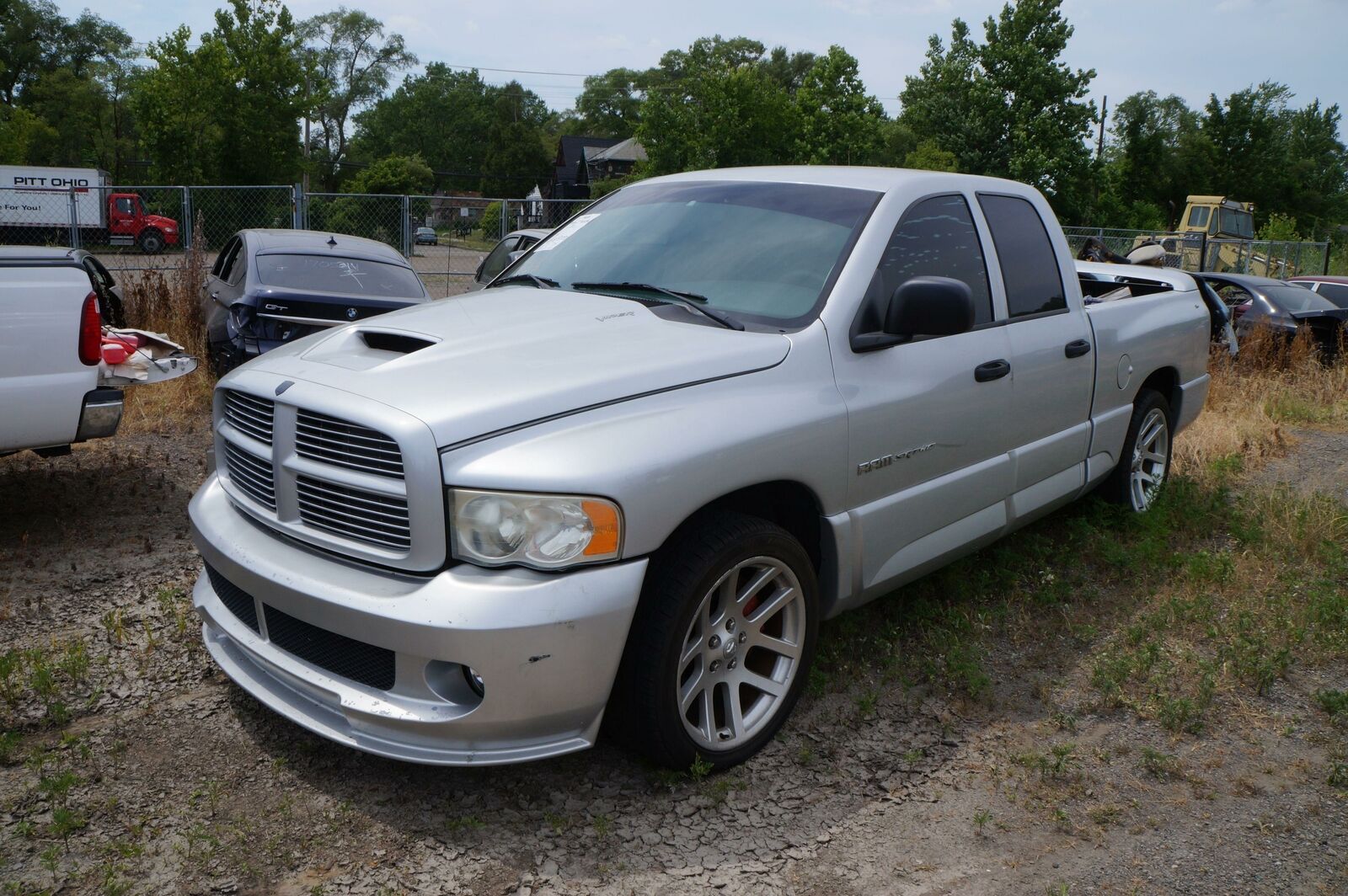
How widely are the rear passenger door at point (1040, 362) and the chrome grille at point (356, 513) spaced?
2.57 metres

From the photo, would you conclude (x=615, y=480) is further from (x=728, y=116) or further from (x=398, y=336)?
(x=728, y=116)

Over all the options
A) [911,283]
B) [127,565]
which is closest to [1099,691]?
[911,283]

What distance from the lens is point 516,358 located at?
3.19 meters

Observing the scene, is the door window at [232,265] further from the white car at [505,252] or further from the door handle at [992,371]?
the door handle at [992,371]

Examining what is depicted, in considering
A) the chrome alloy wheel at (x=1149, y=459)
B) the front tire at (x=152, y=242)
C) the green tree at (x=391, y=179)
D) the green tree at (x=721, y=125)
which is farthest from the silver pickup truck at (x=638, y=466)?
the green tree at (x=391, y=179)

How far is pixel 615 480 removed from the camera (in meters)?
2.79

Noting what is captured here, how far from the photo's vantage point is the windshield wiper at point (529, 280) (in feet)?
13.8

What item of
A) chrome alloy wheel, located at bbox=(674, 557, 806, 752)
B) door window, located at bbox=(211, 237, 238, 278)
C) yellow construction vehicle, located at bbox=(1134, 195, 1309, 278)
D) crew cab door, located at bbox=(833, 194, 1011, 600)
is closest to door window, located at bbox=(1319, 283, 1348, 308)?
yellow construction vehicle, located at bbox=(1134, 195, 1309, 278)

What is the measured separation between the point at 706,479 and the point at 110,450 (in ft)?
18.7

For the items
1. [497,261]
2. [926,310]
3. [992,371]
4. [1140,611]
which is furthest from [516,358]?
[497,261]

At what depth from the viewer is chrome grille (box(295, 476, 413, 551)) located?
2844 mm

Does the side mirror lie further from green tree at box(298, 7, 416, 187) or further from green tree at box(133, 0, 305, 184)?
green tree at box(298, 7, 416, 187)

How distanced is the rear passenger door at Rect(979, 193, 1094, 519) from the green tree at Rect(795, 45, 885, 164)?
128 feet

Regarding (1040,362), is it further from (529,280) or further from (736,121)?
(736,121)
